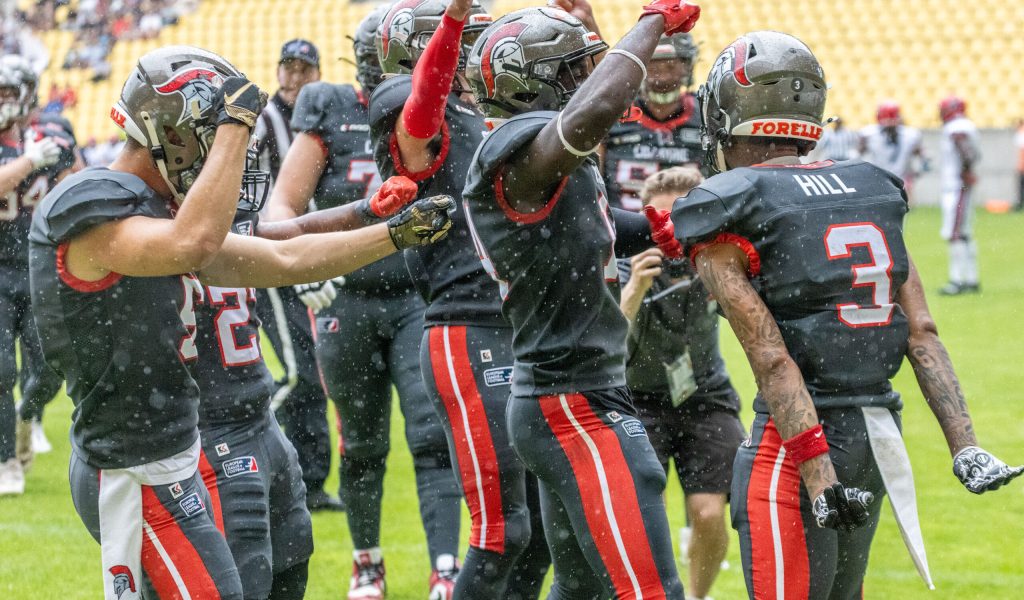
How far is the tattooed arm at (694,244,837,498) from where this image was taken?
296 cm

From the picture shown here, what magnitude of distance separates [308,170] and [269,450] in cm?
202

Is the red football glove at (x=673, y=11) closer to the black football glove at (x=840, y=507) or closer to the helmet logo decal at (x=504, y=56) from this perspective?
the helmet logo decal at (x=504, y=56)

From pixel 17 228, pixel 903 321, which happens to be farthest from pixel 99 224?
pixel 17 228

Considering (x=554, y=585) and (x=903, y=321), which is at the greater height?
(x=903, y=321)

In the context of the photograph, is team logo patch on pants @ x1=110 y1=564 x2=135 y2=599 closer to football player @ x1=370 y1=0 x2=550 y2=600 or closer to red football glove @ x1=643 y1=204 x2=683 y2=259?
football player @ x1=370 y1=0 x2=550 y2=600

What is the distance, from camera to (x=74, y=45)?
28812 mm

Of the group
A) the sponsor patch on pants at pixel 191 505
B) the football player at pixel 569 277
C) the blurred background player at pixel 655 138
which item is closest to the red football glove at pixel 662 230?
the football player at pixel 569 277

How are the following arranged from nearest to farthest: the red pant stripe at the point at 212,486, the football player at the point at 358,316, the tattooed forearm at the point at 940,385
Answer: the tattooed forearm at the point at 940,385 < the red pant stripe at the point at 212,486 < the football player at the point at 358,316

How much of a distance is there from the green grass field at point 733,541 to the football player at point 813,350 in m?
2.32

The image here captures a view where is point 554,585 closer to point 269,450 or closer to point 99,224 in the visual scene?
point 269,450

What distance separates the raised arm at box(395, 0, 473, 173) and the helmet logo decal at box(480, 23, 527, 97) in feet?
0.46

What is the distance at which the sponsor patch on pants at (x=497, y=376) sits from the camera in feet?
13.4

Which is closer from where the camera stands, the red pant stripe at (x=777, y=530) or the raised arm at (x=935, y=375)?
the red pant stripe at (x=777, y=530)

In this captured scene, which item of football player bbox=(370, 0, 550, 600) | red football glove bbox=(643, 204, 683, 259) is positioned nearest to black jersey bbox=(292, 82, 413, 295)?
football player bbox=(370, 0, 550, 600)
